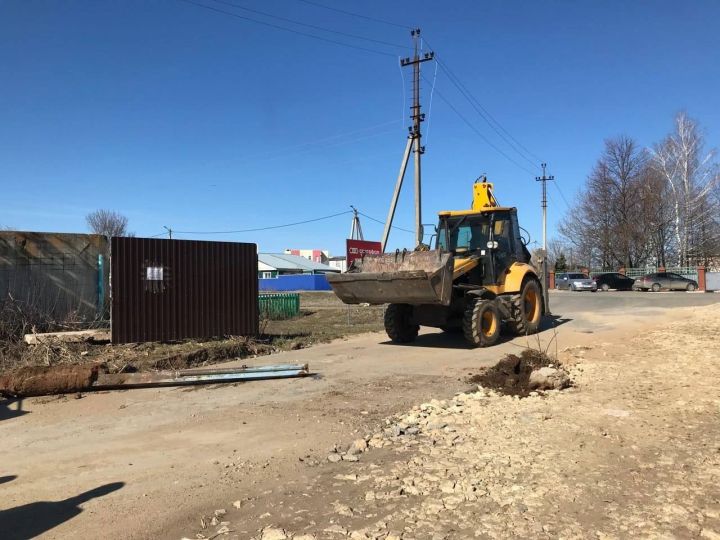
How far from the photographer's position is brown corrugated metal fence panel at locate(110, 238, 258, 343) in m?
12.1

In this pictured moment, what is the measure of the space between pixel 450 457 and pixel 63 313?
11.4 meters

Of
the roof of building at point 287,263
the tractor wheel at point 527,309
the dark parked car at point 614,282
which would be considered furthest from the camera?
the roof of building at point 287,263

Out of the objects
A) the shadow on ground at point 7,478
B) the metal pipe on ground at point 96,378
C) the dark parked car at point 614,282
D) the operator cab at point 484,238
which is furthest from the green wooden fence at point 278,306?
the dark parked car at point 614,282

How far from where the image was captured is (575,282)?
4416cm

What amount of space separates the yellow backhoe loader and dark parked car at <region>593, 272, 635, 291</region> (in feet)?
103

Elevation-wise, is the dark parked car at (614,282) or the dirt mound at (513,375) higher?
A: the dark parked car at (614,282)

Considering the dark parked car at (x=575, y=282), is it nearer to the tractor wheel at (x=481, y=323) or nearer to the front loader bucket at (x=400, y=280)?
the tractor wheel at (x=481, y=323)

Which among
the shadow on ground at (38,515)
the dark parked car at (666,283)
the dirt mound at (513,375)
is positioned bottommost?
the shadow on ground at (38,515)

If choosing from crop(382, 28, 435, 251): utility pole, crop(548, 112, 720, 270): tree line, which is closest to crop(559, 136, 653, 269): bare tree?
crop(548, 112, 720, 270): tree line

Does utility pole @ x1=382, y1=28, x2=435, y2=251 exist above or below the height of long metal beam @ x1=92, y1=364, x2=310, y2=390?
above

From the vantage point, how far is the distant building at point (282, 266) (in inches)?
3179

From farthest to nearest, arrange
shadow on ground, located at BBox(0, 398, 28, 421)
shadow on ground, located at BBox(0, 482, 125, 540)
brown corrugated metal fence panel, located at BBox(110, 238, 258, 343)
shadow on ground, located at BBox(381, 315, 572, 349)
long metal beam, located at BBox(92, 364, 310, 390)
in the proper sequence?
shadow on ground, located at BBox(381, 315, 572, 349) → brown corrugated metal fence panel, located at BBox(110, 238, 258, 343) → long metal beam, located at BBox(92, 364, 310, 390) → shadow on ground, located at BBox(0, 398, 28, 421) → shadow on ground, located at BBox(0, 482, 125, 540)

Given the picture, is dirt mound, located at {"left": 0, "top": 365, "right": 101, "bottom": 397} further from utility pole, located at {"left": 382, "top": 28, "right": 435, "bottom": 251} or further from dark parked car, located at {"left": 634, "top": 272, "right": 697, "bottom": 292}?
dark parked car, located at {"left": 634, "top": 272, "right": 697, "bottom": 292}

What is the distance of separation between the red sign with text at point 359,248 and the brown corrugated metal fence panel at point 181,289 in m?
3.83
